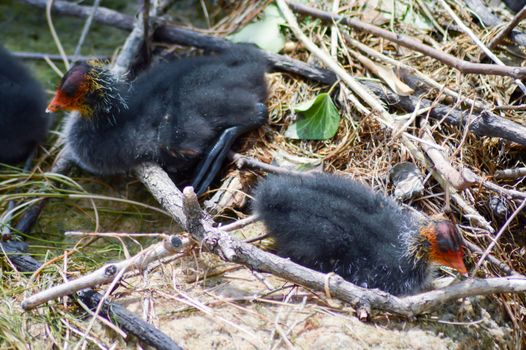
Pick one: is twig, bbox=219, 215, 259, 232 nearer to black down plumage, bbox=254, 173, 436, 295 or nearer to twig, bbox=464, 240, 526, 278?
black down plumage, bbox=254, 173, 436, 295

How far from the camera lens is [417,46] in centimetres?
380

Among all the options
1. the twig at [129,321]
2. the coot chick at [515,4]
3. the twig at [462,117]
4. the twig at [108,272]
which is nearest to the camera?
the twig at [129,321]

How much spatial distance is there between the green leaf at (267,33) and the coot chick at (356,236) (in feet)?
4.44

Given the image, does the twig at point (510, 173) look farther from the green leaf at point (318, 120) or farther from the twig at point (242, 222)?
the twig at point (242, 222)

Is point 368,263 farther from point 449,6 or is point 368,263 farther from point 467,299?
point 449,6

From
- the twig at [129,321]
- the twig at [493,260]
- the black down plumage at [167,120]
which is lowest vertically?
the twig at [129,321]

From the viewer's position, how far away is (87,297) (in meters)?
2.95

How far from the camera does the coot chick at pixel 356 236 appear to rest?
3125 mm

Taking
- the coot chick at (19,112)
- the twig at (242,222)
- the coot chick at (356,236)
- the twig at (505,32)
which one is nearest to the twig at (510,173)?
the coot chick at (356,236)

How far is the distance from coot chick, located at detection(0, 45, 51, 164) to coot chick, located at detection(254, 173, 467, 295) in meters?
1.47

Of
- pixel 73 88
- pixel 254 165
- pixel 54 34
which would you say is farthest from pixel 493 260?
pixel 54 34

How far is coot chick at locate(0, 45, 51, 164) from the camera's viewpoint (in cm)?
384

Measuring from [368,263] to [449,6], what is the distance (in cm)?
187

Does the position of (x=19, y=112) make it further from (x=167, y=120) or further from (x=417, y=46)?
(x=417, y=46)
